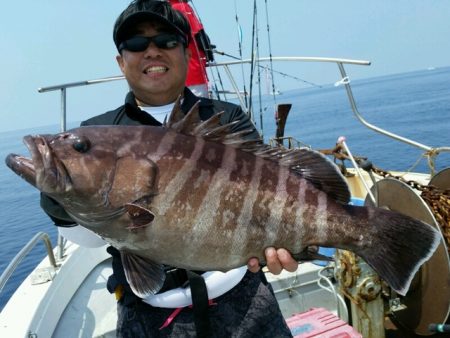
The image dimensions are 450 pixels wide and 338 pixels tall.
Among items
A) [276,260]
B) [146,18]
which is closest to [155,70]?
[146,18]

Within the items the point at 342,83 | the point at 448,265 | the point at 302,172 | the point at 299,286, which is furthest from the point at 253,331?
the point at 342,83

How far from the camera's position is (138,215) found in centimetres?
170

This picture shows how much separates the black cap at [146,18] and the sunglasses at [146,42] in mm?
52

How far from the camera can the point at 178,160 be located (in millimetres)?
1846

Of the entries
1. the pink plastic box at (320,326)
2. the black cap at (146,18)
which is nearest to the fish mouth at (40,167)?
the black cap at (146,18)

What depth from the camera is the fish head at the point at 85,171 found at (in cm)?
167

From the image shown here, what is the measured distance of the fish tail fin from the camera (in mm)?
1855

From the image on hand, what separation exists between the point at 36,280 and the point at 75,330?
0.64 m

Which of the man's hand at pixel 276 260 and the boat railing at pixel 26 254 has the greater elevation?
the man's hand at pixel 276 260

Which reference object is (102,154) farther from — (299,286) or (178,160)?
(299,286)

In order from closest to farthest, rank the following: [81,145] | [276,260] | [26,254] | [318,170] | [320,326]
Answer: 1. [81,145]
2. [276,260]
3. [318,170]
4. [26,254]
5. [320,326]

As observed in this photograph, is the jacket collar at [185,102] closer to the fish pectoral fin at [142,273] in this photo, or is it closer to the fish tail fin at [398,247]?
the fish pectoral fin at [142,273]

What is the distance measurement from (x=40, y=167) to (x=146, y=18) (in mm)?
1054

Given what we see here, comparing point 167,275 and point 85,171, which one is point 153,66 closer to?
point 85,171
